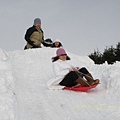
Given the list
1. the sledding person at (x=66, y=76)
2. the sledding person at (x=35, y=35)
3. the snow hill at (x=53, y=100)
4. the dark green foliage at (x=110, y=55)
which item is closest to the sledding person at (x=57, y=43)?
the sledding person at (x=35, y=35)

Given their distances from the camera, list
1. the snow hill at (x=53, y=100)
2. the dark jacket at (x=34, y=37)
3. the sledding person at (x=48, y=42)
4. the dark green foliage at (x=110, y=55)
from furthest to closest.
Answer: the dark green foliage at (x=110, y=55)
the sledding person at (x=48, y=42)
the dark jacket at (x=34, y=37)
the snow hill at (x=53, y=100)

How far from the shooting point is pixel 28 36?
12.9 m

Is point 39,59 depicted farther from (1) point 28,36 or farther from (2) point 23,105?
(2) point 23,105

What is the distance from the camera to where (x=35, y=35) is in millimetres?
12969

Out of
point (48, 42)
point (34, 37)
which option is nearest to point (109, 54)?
point (48, 42)

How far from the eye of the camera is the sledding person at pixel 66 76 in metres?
6.94

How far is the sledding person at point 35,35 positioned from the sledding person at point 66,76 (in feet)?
17.8

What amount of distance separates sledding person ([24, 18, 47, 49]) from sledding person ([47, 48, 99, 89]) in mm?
5431

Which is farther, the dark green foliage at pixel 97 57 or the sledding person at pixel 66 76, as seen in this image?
the dark green foliage at pixel 97 57

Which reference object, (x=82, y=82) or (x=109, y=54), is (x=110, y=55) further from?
(x=82, y=82)

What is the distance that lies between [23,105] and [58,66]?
1864 millimetres

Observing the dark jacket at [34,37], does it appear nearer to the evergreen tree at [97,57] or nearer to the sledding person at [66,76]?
the sledding person at [66,76]

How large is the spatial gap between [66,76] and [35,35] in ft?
20.2

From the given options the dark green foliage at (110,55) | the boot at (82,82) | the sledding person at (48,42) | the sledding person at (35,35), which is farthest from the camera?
the dark green foliage at (110,55)
